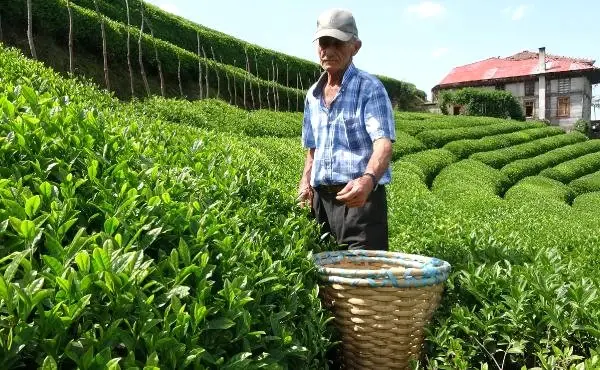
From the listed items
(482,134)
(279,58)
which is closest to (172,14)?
(279,58)

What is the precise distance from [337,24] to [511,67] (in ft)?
175

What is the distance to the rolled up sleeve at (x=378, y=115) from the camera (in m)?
3.47

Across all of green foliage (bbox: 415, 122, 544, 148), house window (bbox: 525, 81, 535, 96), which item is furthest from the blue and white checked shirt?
house window (bbox: 525, 81, 535, 96)

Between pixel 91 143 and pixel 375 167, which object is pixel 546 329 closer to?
pixel 375 167

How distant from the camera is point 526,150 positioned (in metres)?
28.6

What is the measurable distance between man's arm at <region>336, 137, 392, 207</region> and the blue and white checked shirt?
108 millimetres

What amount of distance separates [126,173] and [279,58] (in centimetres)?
3911

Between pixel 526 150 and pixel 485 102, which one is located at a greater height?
pixel 485 102

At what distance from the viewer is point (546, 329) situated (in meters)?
2.94

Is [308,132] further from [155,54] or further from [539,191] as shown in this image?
[155,54]

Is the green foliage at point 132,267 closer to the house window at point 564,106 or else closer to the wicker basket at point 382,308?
the wicker basket at point 382,308

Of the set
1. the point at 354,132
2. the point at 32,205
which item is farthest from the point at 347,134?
the point at 32,205

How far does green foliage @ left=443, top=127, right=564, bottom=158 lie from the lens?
26.8 meters

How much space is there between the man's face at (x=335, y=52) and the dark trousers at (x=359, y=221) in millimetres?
843
